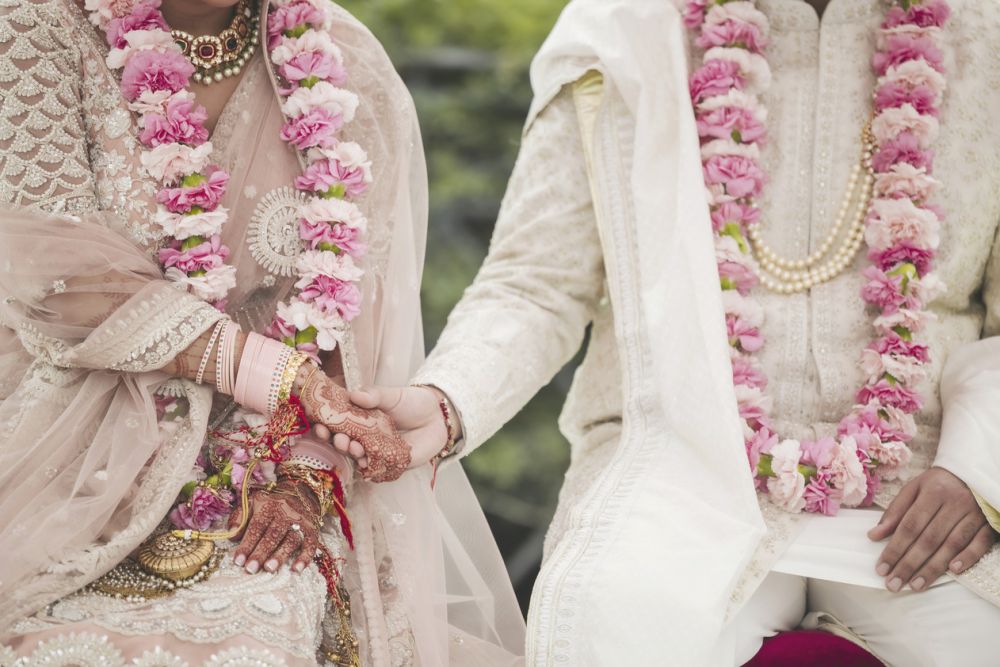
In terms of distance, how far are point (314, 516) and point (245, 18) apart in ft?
2.87

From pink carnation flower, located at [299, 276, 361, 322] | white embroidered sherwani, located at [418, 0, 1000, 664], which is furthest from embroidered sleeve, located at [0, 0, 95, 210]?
white embroidered sherwani, located at [418, 0, 1000, 664]

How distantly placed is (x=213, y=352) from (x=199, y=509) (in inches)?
9.7

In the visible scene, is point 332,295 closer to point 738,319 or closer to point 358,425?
point 358,425

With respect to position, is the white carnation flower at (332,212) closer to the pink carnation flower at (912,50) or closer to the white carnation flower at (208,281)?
the white carnation flower at (208,281)

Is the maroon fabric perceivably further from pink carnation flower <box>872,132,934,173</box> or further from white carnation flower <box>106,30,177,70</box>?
white carnation flower <box>106,30,177,70</box>

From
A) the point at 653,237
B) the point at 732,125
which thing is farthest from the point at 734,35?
the point at 653,237

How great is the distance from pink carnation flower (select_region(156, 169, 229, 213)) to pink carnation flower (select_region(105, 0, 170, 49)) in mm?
253

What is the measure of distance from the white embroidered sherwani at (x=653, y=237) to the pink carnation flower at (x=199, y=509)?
44 centimetres

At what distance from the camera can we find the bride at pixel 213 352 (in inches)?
62.2

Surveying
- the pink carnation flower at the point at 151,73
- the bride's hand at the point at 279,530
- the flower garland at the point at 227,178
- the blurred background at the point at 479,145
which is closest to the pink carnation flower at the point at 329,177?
the flower garland at the point at 227,178

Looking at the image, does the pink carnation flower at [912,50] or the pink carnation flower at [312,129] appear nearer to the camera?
the pink carnation flower at [312,129]

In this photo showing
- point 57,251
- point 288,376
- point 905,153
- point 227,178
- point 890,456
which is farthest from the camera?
point 905,153

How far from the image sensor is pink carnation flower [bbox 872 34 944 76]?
208 cm

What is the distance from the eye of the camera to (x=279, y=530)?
5.57ft
